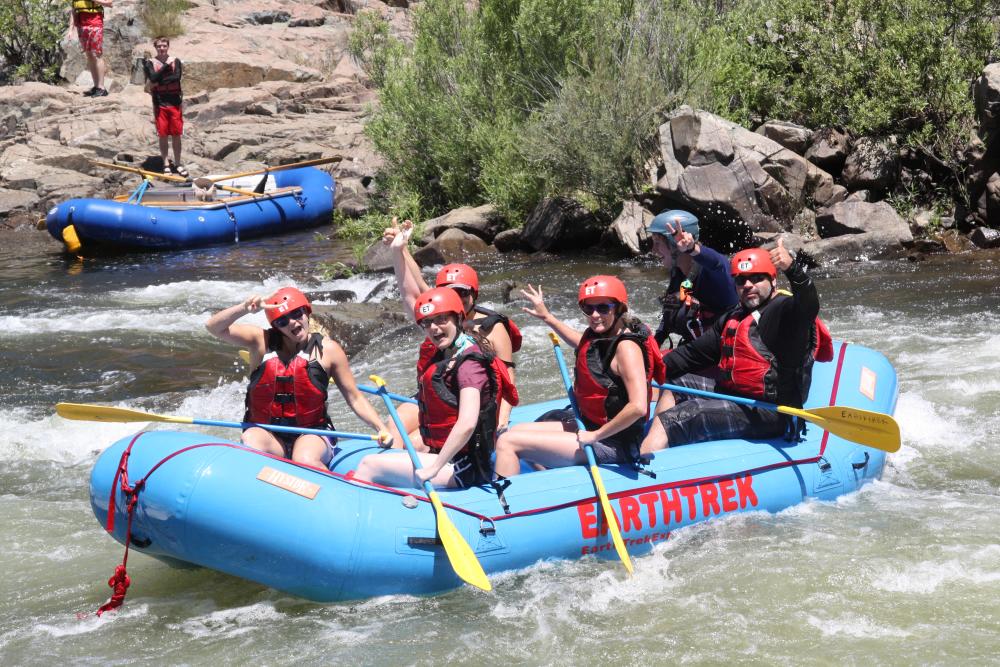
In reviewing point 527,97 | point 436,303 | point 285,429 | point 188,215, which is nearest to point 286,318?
point 285,429

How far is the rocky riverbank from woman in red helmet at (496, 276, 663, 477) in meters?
6.69

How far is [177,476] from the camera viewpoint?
14.1 ft

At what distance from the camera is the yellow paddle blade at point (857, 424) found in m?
5.11

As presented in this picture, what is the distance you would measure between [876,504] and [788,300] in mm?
1289

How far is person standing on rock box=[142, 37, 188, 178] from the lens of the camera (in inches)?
590

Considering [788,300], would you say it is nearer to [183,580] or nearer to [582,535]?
[582,535]

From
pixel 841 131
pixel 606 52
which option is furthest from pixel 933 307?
pixel 606 52

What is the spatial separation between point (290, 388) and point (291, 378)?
0.05 meters

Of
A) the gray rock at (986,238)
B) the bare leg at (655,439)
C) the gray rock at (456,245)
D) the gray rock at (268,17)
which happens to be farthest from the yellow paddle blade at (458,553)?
the gray rock at (268,17)

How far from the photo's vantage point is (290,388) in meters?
4.85

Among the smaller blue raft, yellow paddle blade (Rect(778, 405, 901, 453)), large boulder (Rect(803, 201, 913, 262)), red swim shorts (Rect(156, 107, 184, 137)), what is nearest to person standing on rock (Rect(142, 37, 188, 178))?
red swim shorts (Rect(156, 107, 184, 137))

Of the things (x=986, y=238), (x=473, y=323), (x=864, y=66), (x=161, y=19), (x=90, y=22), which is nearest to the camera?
(x=473, y=323)

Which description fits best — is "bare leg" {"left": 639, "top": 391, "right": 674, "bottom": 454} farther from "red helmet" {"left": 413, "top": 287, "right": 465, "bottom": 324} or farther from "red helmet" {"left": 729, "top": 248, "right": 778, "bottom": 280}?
"red helmet" {"left": 413, "top": 287, "right": 465, "bottom": 324}

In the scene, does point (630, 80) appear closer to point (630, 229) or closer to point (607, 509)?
point (630, 229)
